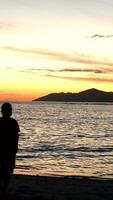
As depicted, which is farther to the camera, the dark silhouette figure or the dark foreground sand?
the dark foreground sand

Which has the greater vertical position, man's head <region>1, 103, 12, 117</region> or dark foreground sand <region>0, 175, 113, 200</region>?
man's head <region>1, 103, 12, 117</region>

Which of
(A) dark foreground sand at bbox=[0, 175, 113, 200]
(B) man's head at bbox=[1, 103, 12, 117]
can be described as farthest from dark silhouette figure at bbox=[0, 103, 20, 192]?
(A) dark foreground sand at bbox=[0, 175, 113, 200]

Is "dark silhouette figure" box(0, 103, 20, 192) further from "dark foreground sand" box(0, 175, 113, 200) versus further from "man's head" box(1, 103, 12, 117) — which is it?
"dark foreground sand" box(0, 175, 113, 200)

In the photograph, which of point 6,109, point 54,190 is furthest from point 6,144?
point 54,190

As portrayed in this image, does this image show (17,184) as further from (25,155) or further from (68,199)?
(25,155)

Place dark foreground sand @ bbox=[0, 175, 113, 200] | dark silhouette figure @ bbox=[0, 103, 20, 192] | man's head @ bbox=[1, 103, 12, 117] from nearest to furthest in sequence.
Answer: man's head @ bbox=[1, 103, 12, 117] < dark silhouette figure @ bbox=[0, 103, 20, 192] < dark foreground sand @ bbox=[0, 175, 113, 200]

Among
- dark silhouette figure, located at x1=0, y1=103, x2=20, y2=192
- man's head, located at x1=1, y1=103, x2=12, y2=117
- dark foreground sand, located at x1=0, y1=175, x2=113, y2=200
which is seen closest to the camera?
man's head, located at x1=1, y1=103, x2=12, y2=117

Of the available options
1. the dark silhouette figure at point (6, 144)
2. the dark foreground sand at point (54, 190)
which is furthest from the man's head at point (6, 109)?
the dark foreground sand at point (54, 190)

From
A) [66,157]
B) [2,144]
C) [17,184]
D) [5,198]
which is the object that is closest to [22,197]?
[5,198]

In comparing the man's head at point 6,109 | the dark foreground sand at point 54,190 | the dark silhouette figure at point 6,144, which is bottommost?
the dark foreground sand at point 54,190

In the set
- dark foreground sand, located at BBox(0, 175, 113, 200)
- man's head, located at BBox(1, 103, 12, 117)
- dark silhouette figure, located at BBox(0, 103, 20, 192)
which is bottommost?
dark foreground sand, located at BBox(0, 175, 113, 200)

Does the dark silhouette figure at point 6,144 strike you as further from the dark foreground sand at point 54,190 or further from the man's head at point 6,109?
the dark foreground sand at point 54,190

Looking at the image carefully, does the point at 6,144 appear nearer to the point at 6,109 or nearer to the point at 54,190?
the point at 6,109

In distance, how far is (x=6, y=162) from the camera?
10.2 meters
